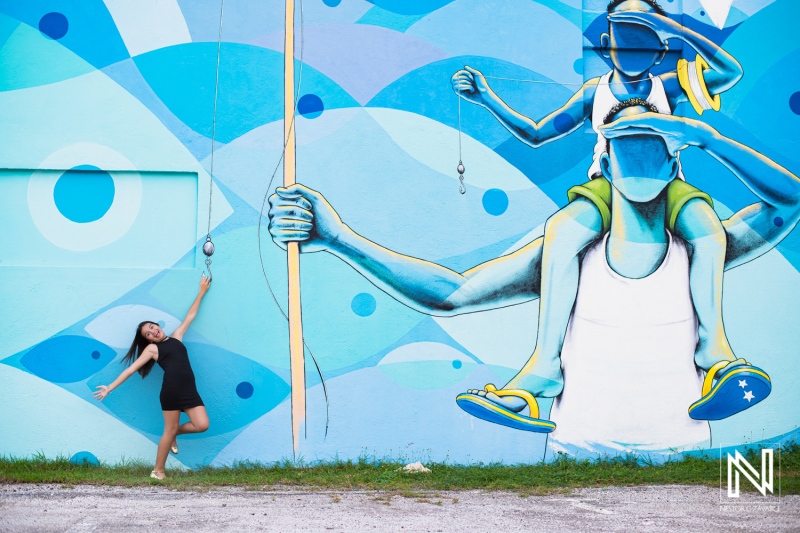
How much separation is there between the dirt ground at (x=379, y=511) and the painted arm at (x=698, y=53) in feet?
12.9

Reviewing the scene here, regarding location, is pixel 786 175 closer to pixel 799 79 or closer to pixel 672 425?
pixel 799 79

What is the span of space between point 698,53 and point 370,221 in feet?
12.4

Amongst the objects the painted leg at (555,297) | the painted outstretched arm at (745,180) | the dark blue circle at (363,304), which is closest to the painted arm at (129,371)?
the dark blue circle at (363,304)

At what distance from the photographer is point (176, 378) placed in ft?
22.2

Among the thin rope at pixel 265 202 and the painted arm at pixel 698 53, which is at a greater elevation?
the painted arm at pixel 698 53

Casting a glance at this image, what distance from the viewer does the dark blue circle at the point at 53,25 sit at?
23.3 feet

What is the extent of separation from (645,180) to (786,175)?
1.53 metres

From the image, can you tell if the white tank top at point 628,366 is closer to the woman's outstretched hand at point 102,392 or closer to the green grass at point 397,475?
the green grass at point 397,475

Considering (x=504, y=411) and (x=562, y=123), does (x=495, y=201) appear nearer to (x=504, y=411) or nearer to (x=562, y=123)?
(x=562, y=123)

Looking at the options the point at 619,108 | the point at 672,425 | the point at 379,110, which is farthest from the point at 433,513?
the point at 619,108

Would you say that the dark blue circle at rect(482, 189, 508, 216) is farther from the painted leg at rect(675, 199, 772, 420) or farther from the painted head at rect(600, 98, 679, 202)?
the painted leg at rect(675, 199, 772, 420)

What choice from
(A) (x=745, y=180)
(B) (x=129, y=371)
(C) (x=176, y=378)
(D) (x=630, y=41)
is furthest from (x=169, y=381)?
(A) (x=745, y=180)

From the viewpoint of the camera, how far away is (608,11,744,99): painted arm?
25.1 ft

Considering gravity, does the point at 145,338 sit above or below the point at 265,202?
below
